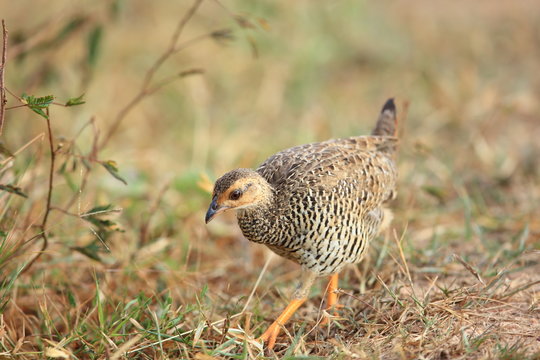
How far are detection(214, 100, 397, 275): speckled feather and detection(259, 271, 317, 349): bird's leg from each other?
0.37ft

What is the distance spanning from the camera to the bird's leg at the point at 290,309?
3.30m

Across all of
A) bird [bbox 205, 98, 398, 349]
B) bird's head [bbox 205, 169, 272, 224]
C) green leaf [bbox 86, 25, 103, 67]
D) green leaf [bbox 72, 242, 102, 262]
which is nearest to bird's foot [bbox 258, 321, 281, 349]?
bird [bbox 205, 98, 398, 349]

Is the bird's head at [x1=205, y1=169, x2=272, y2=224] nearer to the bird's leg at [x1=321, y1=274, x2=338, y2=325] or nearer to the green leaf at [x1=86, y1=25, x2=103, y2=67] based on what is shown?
the bird's leg at [x1=321, y1=274, x2=338, y2=325]

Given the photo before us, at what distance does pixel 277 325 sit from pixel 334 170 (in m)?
0.90

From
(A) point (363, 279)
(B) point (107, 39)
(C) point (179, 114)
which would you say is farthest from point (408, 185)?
(B) point (107, 39)

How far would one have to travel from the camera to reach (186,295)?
393 cm

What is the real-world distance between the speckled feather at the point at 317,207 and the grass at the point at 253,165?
0.27 metres

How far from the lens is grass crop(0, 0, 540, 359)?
3207mm

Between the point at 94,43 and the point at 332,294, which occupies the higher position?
the point at 94,43

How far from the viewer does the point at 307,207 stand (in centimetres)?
327

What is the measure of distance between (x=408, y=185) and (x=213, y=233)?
1.67 m

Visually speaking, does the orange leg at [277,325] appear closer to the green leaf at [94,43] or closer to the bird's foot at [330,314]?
the bird's foot at [330,314]

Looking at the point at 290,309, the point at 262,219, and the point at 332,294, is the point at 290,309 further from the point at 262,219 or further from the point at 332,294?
the point at 262,219

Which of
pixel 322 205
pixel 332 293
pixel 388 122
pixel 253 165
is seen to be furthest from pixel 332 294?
pixel 253 165
